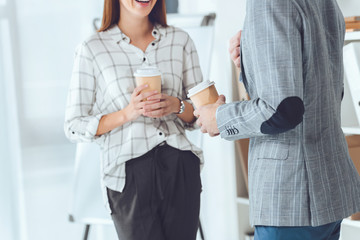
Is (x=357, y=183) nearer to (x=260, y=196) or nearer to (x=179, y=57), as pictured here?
(x=260, y=196)

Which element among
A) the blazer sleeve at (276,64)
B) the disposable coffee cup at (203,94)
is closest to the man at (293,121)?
the blazer sleeve at (276,64)

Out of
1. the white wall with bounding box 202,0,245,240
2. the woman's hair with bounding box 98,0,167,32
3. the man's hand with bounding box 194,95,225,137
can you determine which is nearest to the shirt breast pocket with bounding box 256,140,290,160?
the man's hand with bounding box 194,95,225,137

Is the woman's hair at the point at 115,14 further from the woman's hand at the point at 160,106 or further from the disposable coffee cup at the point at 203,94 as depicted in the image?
the disposable coffee cup at the point at 203,94

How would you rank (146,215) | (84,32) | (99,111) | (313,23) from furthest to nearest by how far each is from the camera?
(84,32)
(99,111)
(146,215)
(313,23)

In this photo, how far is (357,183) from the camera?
1.08 meters

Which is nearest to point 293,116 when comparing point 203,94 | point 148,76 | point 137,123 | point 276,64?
point 276,64

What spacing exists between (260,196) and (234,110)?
0.72 ft

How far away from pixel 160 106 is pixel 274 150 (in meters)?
0.52

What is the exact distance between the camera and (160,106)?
1.40 metres

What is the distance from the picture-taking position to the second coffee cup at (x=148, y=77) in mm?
1337

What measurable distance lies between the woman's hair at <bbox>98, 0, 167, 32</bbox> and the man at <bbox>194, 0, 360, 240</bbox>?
70 centimetres

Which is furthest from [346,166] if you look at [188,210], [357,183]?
[188,210]

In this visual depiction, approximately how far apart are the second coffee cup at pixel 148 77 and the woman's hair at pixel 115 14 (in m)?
0.32

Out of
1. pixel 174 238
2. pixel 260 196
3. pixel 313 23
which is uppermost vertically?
pixel 313 23
